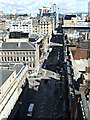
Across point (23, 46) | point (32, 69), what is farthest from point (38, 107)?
point (23, 46)

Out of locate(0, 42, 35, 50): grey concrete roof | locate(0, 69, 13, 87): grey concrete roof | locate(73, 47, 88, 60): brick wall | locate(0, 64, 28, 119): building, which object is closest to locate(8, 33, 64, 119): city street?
locate(0, 64, 28, 119): building

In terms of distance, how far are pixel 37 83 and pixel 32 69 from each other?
1045 centimetres

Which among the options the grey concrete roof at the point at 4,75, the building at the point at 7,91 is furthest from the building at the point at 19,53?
the grey concrete roof at the point at 4,75

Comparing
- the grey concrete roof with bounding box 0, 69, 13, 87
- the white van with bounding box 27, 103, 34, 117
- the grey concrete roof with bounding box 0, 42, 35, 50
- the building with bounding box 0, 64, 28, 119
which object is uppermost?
the grey concrete roof with bounding box 0, 42, 35, 50

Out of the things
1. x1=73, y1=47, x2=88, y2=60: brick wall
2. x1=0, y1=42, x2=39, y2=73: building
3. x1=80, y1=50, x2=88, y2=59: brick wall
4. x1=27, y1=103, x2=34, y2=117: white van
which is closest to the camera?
x1=80, y1=50, x2=88, y2=59: brick wall

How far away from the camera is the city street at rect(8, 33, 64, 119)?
45900mm

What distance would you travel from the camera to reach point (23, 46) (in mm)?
73562

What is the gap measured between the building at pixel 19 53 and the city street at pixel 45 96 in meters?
9.69

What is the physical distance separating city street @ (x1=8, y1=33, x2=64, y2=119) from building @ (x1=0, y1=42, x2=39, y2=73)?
9688 mm

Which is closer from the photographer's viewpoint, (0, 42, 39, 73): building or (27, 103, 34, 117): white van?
(27, 103, 34, 117): white van

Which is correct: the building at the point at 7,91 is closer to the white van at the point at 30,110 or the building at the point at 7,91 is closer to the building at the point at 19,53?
the white van at the point at 30,110

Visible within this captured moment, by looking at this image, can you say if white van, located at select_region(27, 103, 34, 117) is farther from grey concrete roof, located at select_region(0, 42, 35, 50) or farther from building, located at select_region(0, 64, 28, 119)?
grey concrete roof, located at select_region(0, 42, 35, 50)

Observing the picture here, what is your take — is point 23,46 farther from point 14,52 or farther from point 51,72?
point 51,72

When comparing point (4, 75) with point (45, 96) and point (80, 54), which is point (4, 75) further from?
point (80, 54)
